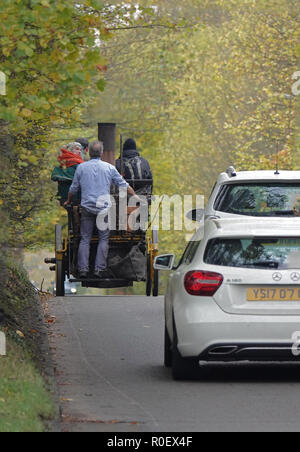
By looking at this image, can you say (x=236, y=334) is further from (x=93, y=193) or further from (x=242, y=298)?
(x=93, y=193)

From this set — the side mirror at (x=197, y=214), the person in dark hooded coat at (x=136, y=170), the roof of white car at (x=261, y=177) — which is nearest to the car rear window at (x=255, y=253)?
the roof of white car at (x=261, y=177)

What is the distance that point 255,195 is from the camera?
1282 centimetres

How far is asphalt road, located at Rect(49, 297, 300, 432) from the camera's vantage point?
8898 millimetres

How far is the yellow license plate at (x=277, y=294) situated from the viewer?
1076 cm

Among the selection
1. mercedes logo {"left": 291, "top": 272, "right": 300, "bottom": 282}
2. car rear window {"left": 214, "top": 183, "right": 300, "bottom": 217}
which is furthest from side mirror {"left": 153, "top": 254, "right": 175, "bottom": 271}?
mercedes logo {"left": 291, "top": 272, "right": 300, "bottom": 282}

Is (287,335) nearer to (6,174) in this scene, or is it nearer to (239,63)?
(6,174)

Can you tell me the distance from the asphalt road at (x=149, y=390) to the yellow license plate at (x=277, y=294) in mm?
815

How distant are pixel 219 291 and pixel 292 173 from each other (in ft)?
9.08

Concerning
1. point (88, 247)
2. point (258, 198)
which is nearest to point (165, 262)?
point (258, 198)

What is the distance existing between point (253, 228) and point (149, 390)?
177 cm

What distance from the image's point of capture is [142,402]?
32.9 ft

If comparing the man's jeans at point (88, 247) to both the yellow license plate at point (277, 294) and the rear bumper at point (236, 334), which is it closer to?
the rear bumper at point (236, 334)

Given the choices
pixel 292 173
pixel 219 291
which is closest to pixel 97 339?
pixel 292 173

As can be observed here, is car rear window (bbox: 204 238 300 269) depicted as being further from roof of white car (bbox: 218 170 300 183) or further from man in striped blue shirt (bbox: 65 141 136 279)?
man in striped blue shirt (bbox: 65 141 136 279)
